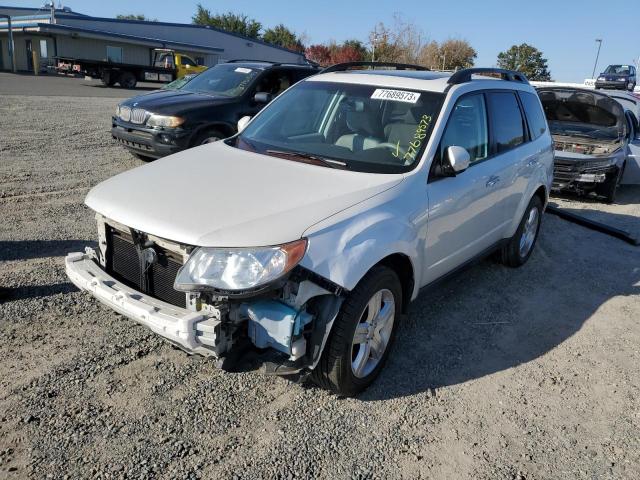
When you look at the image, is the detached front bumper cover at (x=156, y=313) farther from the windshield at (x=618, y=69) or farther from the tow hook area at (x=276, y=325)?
the windshield at (x=618, y=69)

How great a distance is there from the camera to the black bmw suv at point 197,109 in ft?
26.9

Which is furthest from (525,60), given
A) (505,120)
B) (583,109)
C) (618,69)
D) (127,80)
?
(505,120)

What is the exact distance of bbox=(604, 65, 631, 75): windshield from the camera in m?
30.5

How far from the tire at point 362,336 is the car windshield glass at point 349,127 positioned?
0.83 m

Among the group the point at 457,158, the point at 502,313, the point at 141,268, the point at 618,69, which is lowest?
the point at 502,313

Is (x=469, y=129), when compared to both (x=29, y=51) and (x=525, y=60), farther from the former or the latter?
(x=525, y=60)

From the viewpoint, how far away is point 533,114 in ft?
18.4

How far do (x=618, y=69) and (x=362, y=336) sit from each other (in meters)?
33.9

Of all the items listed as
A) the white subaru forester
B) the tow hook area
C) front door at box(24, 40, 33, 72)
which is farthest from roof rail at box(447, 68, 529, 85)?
front door at box(24, 40, 33, 72)

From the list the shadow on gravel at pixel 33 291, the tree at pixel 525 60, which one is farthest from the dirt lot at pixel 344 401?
the tree at pixel 525 60

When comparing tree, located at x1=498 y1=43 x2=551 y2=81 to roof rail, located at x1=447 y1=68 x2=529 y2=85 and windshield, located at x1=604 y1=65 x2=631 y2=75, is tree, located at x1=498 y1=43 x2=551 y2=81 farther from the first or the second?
roof rail, located at x1=447 y1=68 x2=529 y2=85

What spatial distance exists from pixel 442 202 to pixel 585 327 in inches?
76.3

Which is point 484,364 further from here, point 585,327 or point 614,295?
point 614,295

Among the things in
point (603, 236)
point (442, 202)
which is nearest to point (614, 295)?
point (603, 236)
